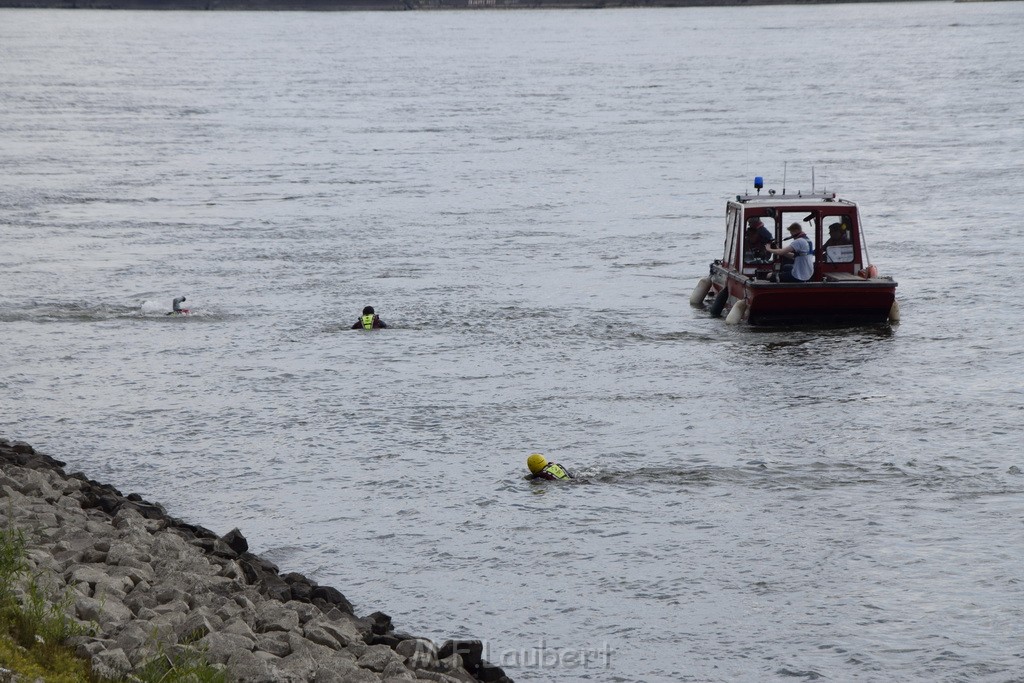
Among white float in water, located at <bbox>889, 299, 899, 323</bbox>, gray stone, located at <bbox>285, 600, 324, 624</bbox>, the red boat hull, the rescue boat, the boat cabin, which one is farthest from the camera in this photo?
white float in water, located at <bbox>889, 299, 899, 323</bbox>

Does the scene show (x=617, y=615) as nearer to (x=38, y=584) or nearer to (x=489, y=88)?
(x=38, y=584)

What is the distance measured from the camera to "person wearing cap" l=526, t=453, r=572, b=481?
736 inches

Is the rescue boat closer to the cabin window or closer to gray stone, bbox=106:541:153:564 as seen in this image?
the cabin window

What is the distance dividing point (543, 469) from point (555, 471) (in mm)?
198

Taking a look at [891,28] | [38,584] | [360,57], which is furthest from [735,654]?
[891,28]

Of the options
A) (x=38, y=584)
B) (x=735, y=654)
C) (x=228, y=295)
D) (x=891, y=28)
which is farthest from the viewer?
(x=891, y=28)

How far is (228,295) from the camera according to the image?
104 ft

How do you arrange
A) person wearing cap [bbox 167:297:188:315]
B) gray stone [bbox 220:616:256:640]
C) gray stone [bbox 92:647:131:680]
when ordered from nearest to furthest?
1. gray stone [bbox 92:647:131:680]
2. gray stone [bbox 220:616:256:640]
3. person wearing cap [bbox 167:297:188:315]

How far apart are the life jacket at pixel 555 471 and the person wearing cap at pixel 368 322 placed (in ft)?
31.2

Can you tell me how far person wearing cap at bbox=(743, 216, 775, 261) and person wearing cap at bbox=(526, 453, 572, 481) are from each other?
10.2 metres

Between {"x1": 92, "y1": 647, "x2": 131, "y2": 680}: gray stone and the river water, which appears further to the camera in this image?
the river water

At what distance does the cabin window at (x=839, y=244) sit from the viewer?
27047 millimetres

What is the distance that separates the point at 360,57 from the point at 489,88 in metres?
54.3

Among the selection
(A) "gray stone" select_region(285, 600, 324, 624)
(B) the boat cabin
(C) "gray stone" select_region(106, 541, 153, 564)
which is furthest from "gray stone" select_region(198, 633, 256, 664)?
(B) the boat cabin
